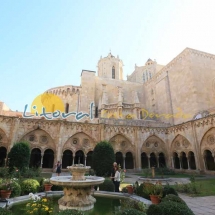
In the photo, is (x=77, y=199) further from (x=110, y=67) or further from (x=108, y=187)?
(x=110, y=67)

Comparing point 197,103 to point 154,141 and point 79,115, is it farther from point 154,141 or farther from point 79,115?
point 79,115

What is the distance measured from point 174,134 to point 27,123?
57.9 feet

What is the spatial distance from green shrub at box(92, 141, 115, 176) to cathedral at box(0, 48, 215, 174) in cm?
471

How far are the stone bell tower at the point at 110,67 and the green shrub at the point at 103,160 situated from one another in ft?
102

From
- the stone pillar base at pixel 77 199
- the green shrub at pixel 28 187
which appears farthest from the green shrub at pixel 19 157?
the stone pillar base at pixel 77 199

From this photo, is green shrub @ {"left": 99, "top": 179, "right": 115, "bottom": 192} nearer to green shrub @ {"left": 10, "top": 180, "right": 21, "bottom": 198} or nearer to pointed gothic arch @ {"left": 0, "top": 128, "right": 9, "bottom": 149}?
green shrub @ {"left": 10, "top": 180, "right": 21, "bottom": 198}

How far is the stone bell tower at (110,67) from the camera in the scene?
44.7 meters

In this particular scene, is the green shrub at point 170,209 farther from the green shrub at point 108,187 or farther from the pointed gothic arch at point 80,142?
the pointed gothic arch at point 80,142

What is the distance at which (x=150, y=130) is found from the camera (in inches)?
874

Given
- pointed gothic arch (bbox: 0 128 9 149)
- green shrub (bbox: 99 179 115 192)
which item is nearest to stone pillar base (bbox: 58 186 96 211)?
green shrub (bbox: 99 179 115 192)

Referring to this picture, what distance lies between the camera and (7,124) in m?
18.0

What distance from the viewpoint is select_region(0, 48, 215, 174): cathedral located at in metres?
17.9

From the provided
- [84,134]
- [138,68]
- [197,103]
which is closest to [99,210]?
[84,134]

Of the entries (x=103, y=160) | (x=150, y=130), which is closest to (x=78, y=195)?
(x=103, y=160)
